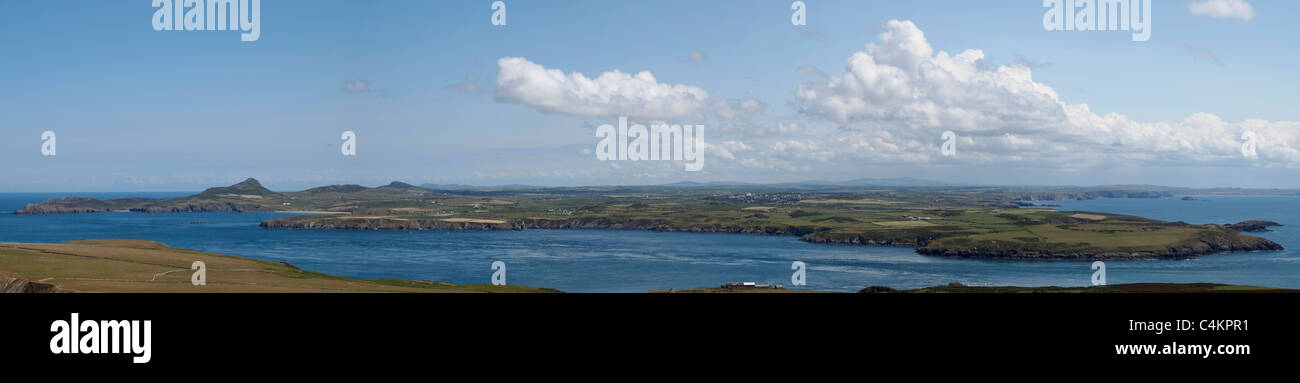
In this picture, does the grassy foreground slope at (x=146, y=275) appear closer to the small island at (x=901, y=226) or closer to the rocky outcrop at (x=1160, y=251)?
the rocky outcrop at (x=1160, y=251)

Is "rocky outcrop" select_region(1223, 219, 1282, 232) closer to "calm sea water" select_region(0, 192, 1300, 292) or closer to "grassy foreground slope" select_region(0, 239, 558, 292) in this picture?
"calm sea water" select_region(0, 192, 1300, 292)

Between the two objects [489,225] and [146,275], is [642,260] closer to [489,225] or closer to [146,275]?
[146,275]

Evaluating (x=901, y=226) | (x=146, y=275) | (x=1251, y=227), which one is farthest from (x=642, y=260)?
(x=1251, y=227)

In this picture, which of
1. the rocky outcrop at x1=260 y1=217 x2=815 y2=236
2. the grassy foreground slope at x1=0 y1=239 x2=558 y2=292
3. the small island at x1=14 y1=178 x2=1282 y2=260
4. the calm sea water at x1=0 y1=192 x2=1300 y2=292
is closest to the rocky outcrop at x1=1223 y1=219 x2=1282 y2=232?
the small island at x1=14 y1=178 x2=1282 y2=260
